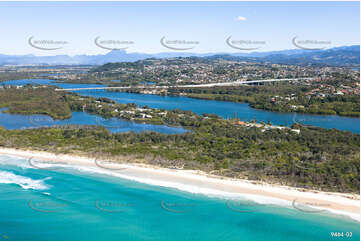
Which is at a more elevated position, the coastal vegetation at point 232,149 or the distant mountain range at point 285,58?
the distant mountain range at point 285,58

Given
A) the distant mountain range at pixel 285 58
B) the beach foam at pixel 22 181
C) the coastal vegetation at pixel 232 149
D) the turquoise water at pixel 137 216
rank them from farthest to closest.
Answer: the distant mountain range at pixel 285 58 < the beach foam at pixel 22 181 < the coastal vegetation at pixel 232 149 < the turquoise water at pixel 137 216

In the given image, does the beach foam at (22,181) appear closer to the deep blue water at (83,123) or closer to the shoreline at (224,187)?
the shoreline at (224,187)

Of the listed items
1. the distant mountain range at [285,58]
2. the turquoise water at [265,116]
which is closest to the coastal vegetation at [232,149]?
the turquoise water at [265,116]

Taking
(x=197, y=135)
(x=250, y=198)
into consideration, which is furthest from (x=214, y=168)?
(x=197, y=135)

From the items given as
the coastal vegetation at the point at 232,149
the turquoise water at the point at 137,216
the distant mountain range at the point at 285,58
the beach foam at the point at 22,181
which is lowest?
the turquoise water at the point at 137,216

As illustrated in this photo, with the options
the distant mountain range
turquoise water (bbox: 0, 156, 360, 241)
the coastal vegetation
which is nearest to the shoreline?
turquoise water (bbox: 0, 156, 360, 241)

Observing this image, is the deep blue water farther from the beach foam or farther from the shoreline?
the beach foam
